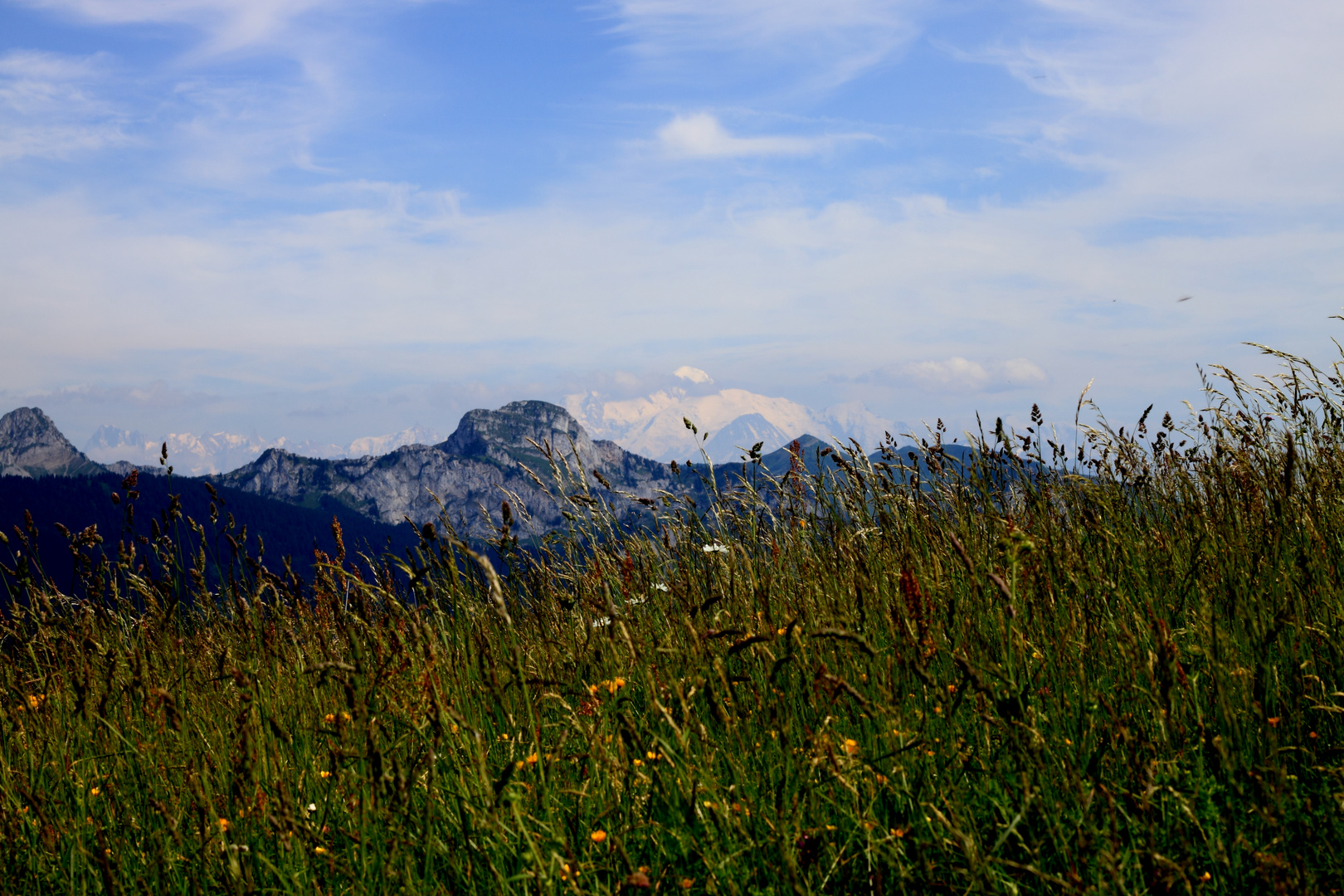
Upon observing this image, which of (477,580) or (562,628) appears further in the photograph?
(562,628)

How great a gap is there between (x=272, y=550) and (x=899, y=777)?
573ft

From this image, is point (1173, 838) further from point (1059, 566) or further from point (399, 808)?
point (399, 808)

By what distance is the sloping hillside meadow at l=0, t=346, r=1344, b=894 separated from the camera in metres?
1.94

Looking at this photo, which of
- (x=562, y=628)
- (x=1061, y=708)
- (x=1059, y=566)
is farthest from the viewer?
(x=562, y=628)

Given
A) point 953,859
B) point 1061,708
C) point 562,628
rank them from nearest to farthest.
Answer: point 953,859
point 1061,708
point 562,628

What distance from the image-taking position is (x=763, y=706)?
282 centimetres

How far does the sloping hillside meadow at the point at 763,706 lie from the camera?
6.38 feet

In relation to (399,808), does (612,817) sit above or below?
below

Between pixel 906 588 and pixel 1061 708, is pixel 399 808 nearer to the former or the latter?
pixel 906 588

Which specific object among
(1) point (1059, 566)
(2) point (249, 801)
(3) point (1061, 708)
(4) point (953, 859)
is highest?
(1) point (1059, 566)

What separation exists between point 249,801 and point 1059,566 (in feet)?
11.0

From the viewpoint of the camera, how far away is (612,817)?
2.32 metres

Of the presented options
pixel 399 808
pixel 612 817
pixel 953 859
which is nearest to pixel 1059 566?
pixel 953 859

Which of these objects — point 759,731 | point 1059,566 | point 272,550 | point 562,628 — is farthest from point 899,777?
point 272,550
